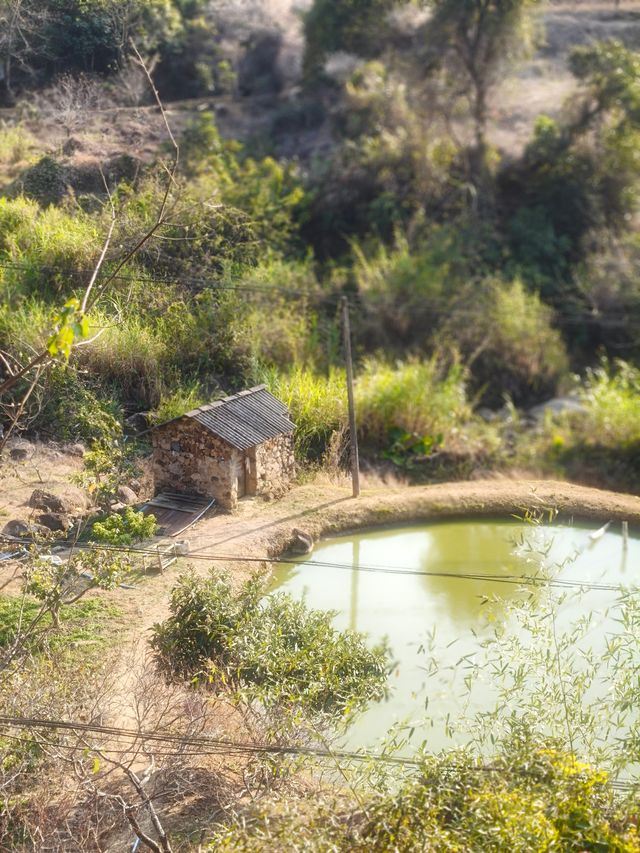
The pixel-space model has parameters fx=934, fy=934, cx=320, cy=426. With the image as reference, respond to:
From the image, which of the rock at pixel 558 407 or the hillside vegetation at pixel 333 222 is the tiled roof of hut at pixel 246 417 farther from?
the rock at pixel 558 407

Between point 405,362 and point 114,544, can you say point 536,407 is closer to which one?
point 405,362

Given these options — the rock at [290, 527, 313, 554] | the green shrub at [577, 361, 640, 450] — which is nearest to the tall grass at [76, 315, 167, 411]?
the rock at [290, 527, 313, 554]

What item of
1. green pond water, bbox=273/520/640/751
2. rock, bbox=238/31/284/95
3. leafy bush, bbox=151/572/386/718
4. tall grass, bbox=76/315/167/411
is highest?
rock, bbox=238/31/284/95

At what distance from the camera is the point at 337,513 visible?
12367 mm

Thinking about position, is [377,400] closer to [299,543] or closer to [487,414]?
[487,414]

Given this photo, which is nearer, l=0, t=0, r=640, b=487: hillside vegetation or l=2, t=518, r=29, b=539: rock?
l=2, t=518, r=29, b=539: rock

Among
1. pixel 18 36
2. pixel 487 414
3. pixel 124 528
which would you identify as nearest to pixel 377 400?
pixel 487 414

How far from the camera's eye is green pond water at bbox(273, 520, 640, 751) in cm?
870

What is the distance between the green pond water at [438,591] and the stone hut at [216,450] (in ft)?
4.17

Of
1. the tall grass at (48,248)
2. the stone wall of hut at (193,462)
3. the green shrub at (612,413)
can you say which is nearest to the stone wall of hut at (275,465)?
the stone wall of hut at (193,462)

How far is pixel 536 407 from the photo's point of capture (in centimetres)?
1750

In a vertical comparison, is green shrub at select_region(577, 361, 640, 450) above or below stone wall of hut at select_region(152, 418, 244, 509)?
below

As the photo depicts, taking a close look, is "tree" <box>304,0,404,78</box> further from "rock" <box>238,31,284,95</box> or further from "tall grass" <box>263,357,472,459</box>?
"tall grass" <box>263,357,472,459</box>

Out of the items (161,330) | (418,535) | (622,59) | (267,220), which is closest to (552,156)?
(622,59)
